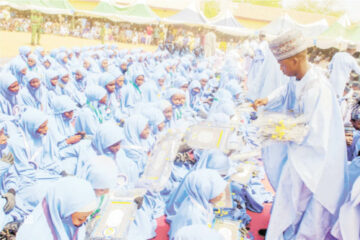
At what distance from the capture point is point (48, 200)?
2203 millimetres

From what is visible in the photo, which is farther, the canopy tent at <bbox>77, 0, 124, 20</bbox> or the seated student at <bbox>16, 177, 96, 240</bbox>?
the canopy tent at <bbox>77, 0, 124, 20</bbox>

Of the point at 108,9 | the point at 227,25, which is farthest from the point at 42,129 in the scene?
the point at 227,25

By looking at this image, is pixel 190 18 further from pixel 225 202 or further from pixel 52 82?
pixel 225 202

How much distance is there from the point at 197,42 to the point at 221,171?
70.9ft

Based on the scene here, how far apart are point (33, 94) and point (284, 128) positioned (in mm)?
5743

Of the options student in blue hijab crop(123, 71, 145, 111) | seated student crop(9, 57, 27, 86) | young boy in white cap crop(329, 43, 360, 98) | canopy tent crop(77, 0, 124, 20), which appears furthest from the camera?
canopy tent crop(77, 0, 124, 20)

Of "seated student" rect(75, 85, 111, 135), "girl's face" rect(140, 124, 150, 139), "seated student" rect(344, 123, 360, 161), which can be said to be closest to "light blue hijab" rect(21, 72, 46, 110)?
"seated student" rect(75, 85, 111, 135)

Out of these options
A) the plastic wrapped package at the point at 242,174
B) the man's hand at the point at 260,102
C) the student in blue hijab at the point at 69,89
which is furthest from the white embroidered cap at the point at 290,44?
the student in blue hijab at the point at 69,89

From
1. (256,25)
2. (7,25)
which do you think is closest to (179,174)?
(7,25)

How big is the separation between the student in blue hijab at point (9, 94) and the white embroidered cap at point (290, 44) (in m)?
4.71

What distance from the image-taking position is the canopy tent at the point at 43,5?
670 inches

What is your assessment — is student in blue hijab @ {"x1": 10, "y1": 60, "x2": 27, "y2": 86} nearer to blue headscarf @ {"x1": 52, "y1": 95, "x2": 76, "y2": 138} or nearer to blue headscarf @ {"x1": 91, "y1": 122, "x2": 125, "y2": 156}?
blue headscarf @ {"x1": 52, "y1": 95, "x2": 76, "y2": 138}

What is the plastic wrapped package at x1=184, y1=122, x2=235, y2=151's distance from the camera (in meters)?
3.35

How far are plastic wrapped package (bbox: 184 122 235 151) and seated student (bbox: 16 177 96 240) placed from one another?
1.40 m
